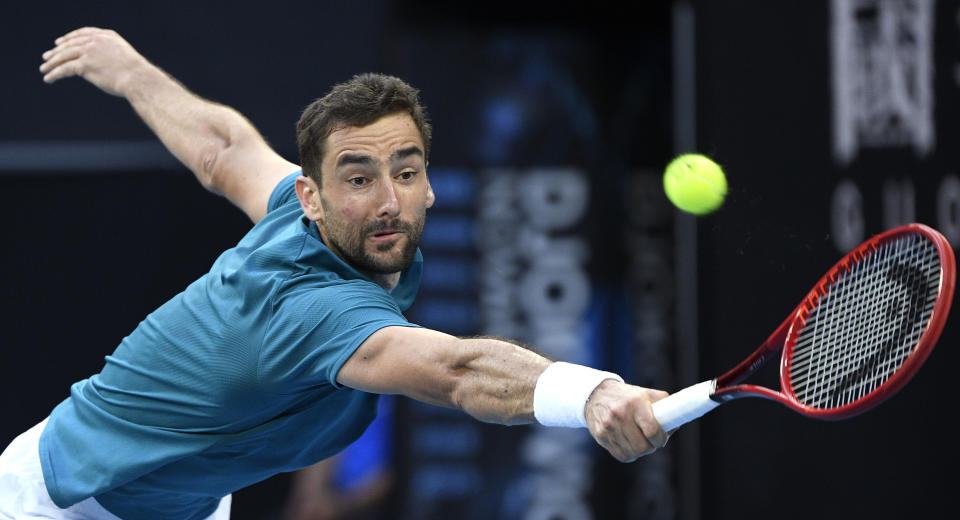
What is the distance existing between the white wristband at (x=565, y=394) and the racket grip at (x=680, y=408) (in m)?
0.09

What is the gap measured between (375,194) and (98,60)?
1391mm

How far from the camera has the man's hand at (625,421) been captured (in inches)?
78.4

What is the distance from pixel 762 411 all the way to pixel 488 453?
1.09m

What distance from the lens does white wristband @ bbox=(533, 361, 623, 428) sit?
2.03 meters

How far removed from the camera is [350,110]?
2527 millimetres

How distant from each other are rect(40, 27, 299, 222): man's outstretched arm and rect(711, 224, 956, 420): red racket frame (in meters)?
1.41

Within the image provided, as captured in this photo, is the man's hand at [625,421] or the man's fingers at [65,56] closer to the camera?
the man's hand at [625,421]

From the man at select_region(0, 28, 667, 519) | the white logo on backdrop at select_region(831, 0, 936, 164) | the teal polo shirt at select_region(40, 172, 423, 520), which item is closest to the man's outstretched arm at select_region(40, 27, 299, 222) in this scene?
the man at select_region(0, 28, 667, 519)

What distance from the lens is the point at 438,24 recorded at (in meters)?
4.87

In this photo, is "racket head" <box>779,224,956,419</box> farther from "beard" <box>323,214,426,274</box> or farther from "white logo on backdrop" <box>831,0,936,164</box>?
"white logo on backdrop" <box>831,0,936,164</box>

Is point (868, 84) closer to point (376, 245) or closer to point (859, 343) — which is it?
point (859, 343)

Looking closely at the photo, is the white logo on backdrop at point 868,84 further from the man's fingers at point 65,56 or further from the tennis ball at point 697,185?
the man's fingers at point 65,56

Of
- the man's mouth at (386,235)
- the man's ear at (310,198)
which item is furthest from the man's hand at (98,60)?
the man's mouth at (386,235)

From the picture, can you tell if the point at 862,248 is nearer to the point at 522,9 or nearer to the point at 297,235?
the point at 297,235
